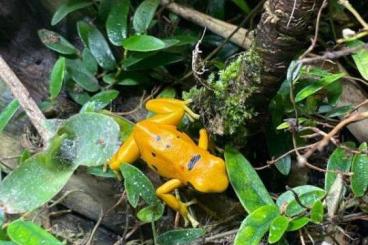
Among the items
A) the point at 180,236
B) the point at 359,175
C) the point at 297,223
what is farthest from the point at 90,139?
the point at 359,175

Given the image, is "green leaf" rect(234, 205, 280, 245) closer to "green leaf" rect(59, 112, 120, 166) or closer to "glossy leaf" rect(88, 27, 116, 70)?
"green leaf" rect(59, 112, 120, 166)

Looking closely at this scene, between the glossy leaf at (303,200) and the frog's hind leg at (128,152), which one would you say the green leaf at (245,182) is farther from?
the frog's hind leg at (128,152)

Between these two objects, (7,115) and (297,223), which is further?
(7,115)

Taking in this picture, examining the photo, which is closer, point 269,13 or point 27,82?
point 269,13

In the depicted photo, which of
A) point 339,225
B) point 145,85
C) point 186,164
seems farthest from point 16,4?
point 339,225

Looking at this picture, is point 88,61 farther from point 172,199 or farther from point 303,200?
point 303,200

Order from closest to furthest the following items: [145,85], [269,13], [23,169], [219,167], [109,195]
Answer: [269,13]
[23,169]
[219,167]
[109,195]
[145,85]

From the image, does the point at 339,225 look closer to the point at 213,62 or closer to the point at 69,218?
the point at 213,62
